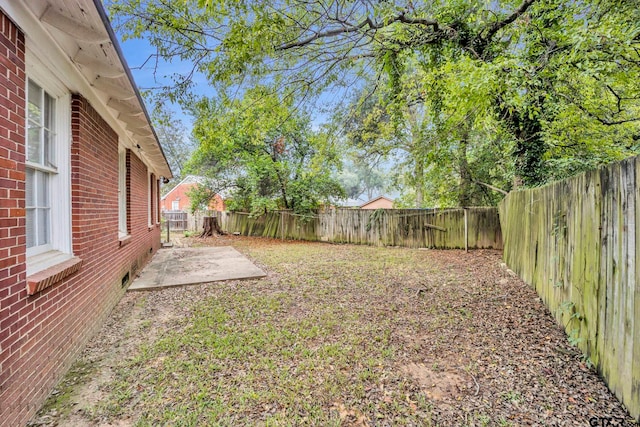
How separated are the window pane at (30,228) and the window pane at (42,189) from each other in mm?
136

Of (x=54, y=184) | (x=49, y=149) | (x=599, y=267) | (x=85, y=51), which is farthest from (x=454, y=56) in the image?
(x=54, y=184)

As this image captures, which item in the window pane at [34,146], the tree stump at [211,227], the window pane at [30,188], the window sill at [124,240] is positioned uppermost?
the window pane at [34,146]

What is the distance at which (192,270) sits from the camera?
6426 mm

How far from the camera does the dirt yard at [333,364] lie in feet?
6.77

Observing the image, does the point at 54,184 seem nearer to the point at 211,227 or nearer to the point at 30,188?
the point at 30,188

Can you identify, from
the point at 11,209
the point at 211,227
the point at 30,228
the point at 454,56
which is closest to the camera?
the point at 11,209

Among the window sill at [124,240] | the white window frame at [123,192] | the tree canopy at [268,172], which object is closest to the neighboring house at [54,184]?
the window sill at [124,240]

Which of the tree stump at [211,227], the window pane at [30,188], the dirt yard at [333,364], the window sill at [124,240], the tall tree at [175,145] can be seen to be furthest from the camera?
the tall tree at [175,145]

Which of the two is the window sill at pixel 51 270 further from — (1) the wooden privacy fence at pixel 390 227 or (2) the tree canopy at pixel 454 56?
(1) the wooden privacy fence at pixel 390 227

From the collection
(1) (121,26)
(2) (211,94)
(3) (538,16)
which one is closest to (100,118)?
(1) (121,26)

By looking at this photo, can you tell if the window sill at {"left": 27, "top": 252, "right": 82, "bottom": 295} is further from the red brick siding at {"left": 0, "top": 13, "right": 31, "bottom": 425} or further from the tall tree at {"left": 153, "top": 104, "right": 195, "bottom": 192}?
the tall tree at {"left": 153, "top": 104, "right": 195, "bottom": 192}

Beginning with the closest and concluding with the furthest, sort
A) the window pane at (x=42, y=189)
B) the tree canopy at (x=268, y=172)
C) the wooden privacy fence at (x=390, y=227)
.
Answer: the window pane at (x=42, y=189), the wooden privacy fence at (x=390, y=227), the tree canopy at (x=268, y=172)

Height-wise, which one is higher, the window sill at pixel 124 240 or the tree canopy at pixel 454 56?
the tree canopy at pixel 454 56

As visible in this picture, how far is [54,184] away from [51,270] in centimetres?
93
